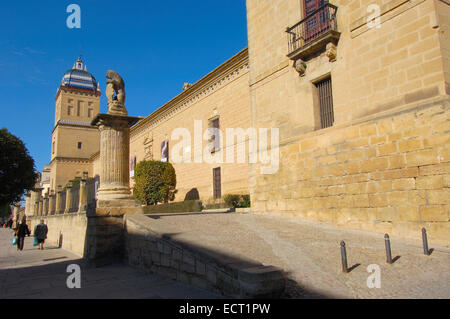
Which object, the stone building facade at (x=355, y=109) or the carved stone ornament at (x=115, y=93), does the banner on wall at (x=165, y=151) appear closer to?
the stone building facade at (x=355, y=109)

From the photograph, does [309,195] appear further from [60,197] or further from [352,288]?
[60,197]

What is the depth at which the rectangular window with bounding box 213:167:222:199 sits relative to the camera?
19159 millimetres

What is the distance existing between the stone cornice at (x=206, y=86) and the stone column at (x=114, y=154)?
31.8ft

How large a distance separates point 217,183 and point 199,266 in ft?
48.2

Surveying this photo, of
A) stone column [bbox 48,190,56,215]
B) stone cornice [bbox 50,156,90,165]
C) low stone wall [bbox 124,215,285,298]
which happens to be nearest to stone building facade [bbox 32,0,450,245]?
low stone wall [bbox 124,215,285,298]

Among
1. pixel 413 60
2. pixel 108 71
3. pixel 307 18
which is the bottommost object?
pixel 413 60


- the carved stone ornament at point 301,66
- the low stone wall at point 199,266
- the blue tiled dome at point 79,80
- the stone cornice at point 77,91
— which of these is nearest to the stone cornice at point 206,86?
the carved stone ornament at point 301,66

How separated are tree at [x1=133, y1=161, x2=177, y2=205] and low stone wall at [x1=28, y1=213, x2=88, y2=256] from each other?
5.96 metres

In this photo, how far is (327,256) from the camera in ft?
17.8

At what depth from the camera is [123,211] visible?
8039mm

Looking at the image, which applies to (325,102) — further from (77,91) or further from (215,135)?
(77,91)

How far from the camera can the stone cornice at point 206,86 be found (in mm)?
17609
